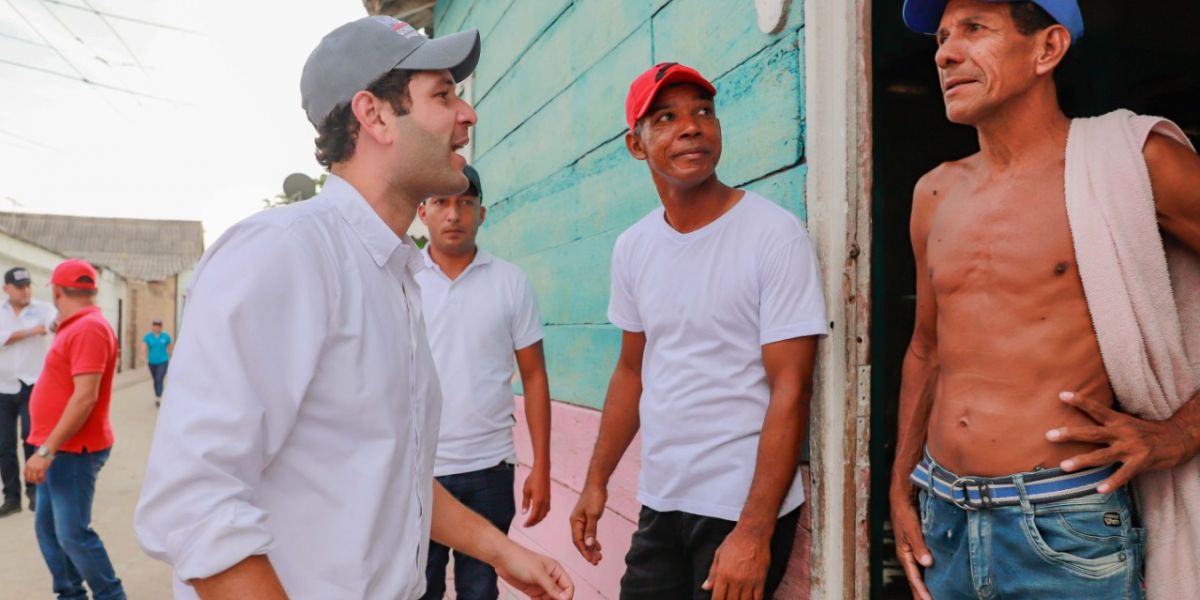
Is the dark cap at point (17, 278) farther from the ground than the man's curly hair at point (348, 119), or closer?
farther from the ground

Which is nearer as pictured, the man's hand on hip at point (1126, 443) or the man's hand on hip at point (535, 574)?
the man's hand on hip at point (1126, 443)

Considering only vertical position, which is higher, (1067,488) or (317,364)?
(317,364)

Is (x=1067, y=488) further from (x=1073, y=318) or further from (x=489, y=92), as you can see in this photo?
(x=489, y=92)

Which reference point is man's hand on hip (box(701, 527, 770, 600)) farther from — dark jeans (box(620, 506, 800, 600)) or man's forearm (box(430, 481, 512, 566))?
man's forearm (box(430, 481, 512, 566))

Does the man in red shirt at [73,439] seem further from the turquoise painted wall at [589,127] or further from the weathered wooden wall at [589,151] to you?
the turquoise painted wall at [589,127]

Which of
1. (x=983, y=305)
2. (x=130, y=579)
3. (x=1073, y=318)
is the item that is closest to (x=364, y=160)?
(x=983, y=305)

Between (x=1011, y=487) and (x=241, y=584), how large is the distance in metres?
1.33

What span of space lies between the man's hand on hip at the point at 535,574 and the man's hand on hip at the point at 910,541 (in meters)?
0.75

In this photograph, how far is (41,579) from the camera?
477 centimetres

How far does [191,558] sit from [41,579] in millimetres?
5096

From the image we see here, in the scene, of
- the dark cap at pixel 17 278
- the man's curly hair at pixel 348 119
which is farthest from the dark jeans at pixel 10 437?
the man's curly hair at pixel 348 119

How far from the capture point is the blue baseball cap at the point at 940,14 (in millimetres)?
1419

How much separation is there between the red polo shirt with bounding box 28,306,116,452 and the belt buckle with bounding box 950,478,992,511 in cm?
414

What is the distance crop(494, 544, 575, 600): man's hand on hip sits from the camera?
1643mm
